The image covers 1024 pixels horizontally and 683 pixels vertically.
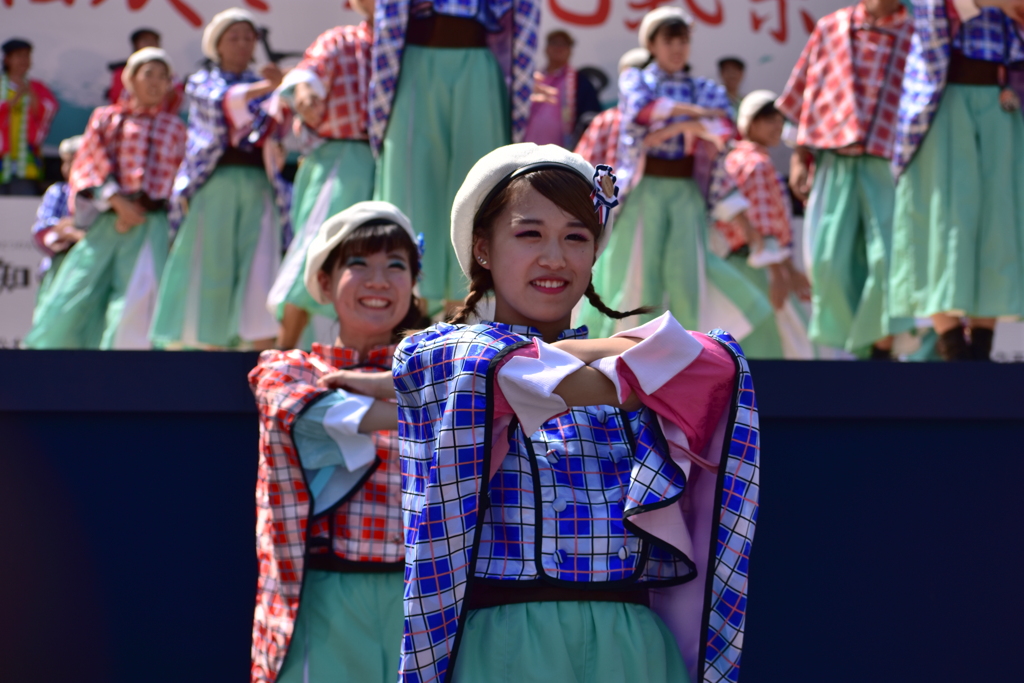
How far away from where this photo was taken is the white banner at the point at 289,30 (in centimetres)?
590

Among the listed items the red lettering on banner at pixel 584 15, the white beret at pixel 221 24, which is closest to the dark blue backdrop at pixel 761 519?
the white beret at pixel 221 24

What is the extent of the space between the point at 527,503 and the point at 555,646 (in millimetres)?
155

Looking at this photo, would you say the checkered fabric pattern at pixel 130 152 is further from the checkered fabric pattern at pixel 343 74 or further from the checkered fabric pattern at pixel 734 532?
the checkered fabric pattern at pixel 734 532

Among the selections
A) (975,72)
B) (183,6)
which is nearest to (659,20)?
(975,72)

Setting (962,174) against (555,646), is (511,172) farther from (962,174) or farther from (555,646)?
(962,174)

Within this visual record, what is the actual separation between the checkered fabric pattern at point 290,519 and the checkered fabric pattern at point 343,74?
211cm

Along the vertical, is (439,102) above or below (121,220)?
above

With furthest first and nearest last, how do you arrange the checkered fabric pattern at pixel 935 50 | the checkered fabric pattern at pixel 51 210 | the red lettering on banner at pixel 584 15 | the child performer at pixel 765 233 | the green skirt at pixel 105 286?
the red lettering on banner at pixel 584 15
the checkered fabric pattern at pixel 51 210
the child performer at pixel 765 233
the green skirt at pixel 105 286
the checkered fabric pattern at pixel 935 50

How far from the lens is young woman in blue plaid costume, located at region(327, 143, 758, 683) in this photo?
1.19 metres

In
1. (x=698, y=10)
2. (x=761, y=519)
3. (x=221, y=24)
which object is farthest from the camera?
(x=698, y=10)

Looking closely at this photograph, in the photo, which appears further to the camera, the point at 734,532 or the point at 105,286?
the point at 105,286

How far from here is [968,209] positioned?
134 inches

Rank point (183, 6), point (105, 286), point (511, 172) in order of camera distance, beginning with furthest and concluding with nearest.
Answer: point (183, 6) < point (105, 286) < point (511, 172)

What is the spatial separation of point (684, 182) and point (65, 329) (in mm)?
2669
